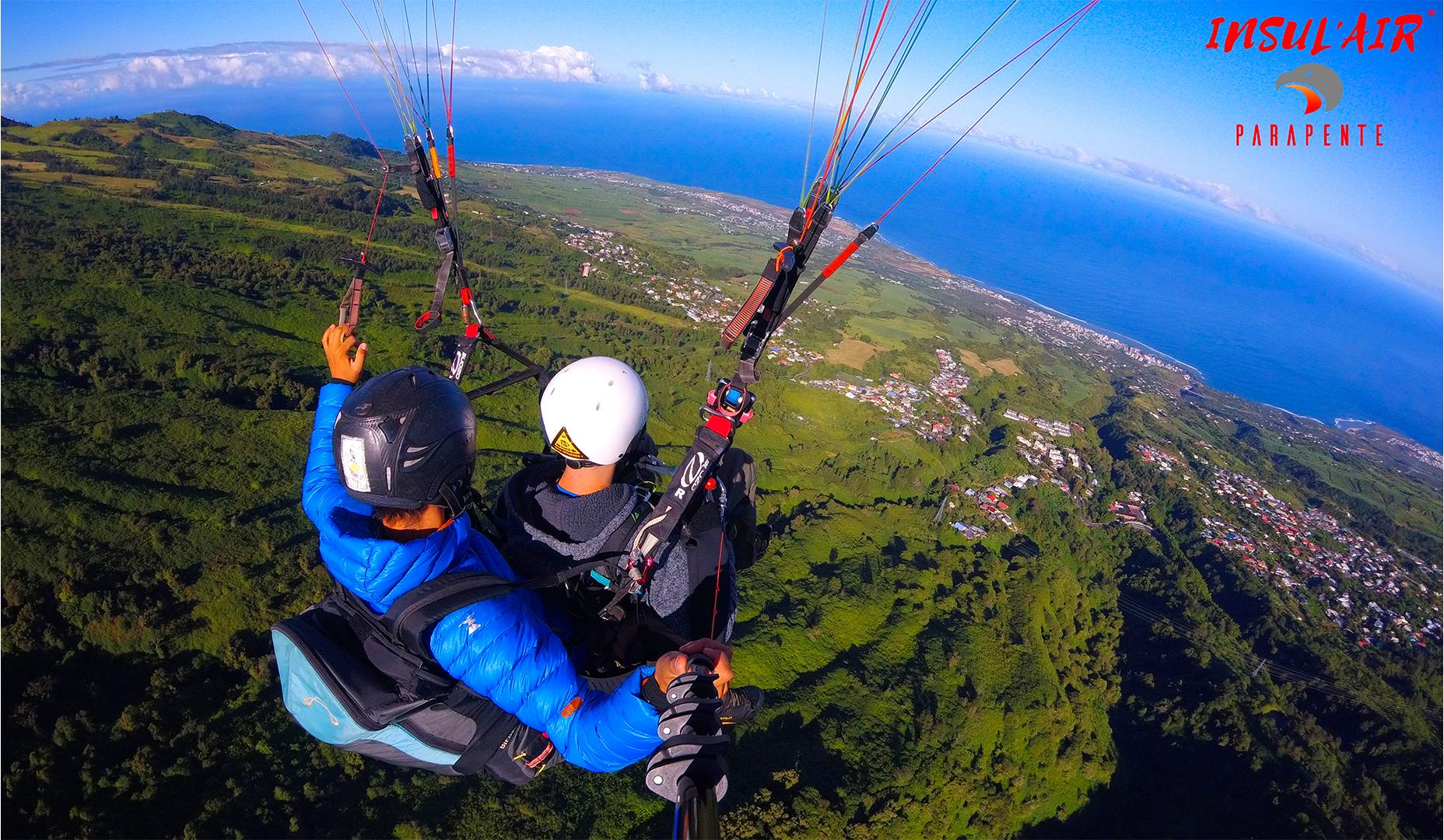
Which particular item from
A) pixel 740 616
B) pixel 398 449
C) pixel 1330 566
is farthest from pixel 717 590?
pixel 1330 566

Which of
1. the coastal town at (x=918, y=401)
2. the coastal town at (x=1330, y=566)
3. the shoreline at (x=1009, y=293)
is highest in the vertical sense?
the shoreline at (x=1009, y=293)

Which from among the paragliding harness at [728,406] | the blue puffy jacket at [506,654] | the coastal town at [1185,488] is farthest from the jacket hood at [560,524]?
the coastal town at [1185,488]

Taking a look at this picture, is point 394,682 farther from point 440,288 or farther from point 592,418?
point 440,288

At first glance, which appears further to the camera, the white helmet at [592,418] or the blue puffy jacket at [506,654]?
the white helmet at [592,418]

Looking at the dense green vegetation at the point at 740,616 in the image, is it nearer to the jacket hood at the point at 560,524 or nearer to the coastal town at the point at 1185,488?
the coastal town at the point at 1185,488

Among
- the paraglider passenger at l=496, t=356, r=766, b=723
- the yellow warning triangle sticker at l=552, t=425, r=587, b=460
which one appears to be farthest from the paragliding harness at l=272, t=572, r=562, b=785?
the yellow warning triangle sticker at l=552, t=425, r=587, b=460

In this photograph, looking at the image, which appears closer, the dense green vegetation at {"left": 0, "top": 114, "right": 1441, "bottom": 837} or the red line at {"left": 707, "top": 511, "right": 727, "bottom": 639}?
the red line at {"left": 707, "top": 511, "right": 727, "bottom": 639}

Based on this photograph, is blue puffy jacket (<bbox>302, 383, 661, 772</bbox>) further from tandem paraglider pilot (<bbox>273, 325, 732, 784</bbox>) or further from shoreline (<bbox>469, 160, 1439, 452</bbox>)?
shoreline (<bbox>469, 160, 1439, 452</bbox>)
